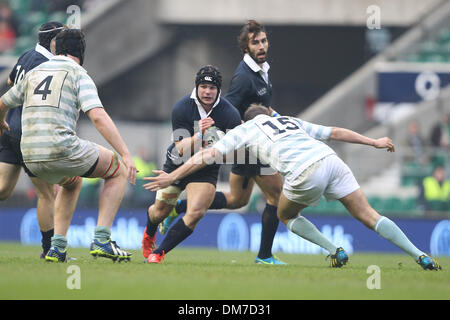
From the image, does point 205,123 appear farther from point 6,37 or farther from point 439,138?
point 6,37

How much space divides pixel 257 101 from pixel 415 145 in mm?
8931

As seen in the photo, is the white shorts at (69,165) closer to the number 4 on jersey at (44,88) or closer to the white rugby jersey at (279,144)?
the number 4 on jersey at (44,88)

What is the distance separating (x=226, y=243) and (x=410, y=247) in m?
8.55

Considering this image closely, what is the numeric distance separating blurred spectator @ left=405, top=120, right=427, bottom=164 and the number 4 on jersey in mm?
10727

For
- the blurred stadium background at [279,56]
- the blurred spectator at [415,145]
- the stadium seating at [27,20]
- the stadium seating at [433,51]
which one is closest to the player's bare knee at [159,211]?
the blurred stadium background at [279,56]

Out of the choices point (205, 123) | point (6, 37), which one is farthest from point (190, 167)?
point (6, 37)

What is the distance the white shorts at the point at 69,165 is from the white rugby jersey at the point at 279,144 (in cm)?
107

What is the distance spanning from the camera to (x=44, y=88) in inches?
281

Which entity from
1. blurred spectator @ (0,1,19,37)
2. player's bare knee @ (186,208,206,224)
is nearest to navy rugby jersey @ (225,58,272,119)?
player's bare knee @ (186,208,206,224)

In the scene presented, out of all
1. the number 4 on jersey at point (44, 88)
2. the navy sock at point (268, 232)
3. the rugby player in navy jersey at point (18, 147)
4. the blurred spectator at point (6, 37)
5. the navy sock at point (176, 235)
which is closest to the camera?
the number 4 on jersey at point (44, 88)

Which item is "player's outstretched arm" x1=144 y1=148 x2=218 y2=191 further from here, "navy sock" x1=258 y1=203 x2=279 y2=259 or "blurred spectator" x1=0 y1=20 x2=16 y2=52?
"blurred spectator" x1=0 y1=20 x2=16 y2=52

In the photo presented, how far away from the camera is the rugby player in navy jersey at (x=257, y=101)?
28.9 ft

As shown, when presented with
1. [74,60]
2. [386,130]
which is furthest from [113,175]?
[386,130]

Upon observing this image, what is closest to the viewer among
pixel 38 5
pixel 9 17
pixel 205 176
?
pixel 205 176
